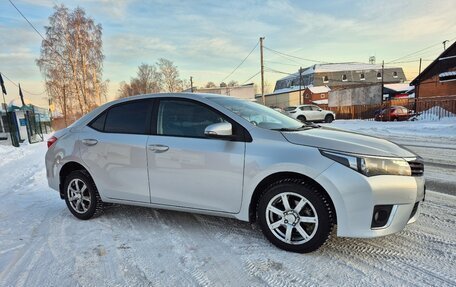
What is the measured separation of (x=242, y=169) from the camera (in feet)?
10.8

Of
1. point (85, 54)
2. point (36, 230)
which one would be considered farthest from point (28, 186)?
point (85, 54)

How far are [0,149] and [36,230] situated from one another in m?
11.6

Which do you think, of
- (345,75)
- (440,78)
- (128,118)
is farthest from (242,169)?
(345,75)

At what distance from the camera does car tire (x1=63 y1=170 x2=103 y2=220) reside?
14.3 feet

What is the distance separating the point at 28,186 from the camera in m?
6.68

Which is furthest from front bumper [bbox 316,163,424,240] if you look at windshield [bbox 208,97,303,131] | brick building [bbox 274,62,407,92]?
brick building [bbox 274,62,407,92]

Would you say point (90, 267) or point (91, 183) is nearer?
point (90, 267)

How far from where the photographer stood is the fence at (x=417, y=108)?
22.0m

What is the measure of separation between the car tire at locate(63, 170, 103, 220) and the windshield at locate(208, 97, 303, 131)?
6.73 ft

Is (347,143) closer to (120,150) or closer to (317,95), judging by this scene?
(120,150)

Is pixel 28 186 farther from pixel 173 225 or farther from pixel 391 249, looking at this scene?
pixel 391 249

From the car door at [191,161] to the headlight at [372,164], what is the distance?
93 cm

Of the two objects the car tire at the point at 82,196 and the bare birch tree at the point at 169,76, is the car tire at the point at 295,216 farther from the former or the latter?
the bare birch tree at the point at 169,76

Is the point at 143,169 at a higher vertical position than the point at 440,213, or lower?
higher
